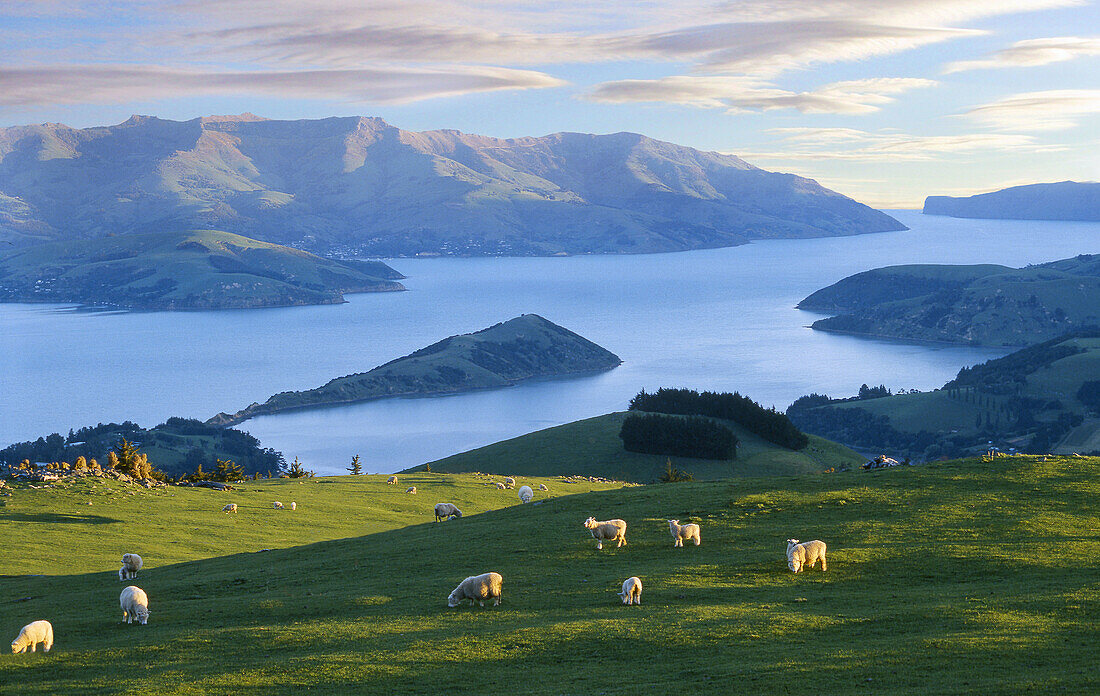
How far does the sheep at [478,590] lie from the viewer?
2616 centimetres

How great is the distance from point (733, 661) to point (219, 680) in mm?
11421

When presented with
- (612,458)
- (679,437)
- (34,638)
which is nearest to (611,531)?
(34,638)

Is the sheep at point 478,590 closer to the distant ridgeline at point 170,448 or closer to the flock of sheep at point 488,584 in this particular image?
the flock of sheep at point 488,584

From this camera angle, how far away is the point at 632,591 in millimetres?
25484

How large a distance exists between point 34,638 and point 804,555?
71.7 ft

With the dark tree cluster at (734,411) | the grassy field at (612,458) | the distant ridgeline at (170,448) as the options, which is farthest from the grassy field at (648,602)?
the distant ridgeline at (170,448)

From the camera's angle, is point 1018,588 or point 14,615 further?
point 14,615

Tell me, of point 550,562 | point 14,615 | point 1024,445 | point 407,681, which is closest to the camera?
point 407,681

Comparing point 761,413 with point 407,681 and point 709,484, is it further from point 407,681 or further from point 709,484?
point 407,681

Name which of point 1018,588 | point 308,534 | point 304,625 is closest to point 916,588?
point 1018,588

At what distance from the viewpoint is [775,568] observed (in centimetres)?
2859

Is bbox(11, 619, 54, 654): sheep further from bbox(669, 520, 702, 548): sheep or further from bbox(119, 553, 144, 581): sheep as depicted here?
bbox(669, 520, 702, 548): sheep

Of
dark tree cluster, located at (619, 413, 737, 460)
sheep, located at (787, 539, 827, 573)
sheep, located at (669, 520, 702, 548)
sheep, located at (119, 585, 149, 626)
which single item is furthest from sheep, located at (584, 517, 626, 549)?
dark tree cluster, located at (619, 413, 737, 460)

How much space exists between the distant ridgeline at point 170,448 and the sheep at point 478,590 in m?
138
